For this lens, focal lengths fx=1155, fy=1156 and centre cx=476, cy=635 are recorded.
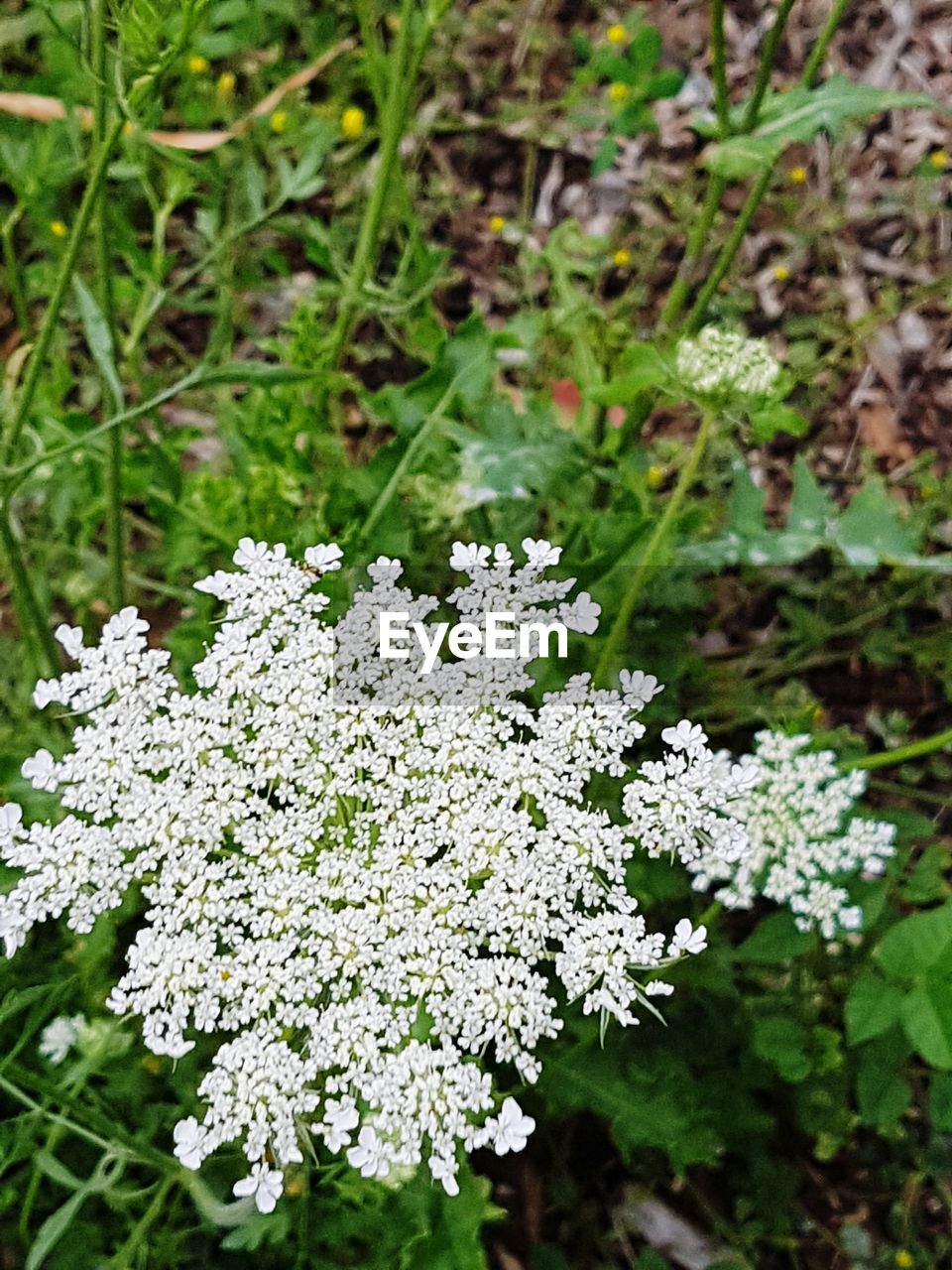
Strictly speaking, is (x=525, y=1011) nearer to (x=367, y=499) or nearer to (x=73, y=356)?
(x=367, y=499)

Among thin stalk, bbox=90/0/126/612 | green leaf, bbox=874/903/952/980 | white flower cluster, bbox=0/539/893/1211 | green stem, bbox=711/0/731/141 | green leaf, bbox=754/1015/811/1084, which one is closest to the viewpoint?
white flower cluster, bbox=0/539/893/1211

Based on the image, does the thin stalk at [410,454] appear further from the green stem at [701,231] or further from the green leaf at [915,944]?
the green leaf at [915,944]

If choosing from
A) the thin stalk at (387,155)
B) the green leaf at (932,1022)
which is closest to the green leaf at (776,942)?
the green leaf at (932,1022)

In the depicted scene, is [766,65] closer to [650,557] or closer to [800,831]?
[650,557]

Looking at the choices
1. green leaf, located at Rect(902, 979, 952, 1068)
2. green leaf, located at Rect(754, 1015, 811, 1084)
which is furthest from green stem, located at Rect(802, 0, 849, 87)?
green leaf, located at Rect(754, 1015, 811, 1084)

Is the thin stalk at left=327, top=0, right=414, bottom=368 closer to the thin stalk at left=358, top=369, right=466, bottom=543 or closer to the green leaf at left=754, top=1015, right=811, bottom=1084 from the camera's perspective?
the thin stalk at left=358, top=369, right=466, bottom=543

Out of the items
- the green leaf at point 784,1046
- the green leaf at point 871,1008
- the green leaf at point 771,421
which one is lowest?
the green leaf at point 784,1046
